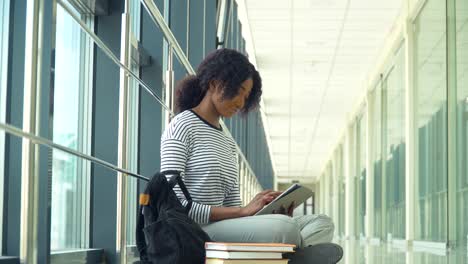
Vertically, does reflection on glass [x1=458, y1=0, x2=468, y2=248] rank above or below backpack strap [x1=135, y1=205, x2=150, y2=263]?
above

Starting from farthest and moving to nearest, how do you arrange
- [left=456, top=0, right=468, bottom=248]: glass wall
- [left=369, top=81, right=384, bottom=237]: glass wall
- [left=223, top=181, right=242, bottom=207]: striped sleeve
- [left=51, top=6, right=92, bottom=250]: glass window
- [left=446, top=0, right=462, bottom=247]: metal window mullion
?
[left=369, top=81, right=384, bottom=237]: glass wall
[left=446, top=0, right=462, bottom=247]: metal window mullion
[left=456, top=0, right=468, bottom=248]: glass wall
[left=51, top=6, right=92, bottom=250]: glass window
[left=223, top=181, right=242, bottom=207]: striped sleeve

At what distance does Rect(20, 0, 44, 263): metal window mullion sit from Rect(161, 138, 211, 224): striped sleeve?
2.11 feet

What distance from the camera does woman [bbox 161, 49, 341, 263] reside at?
210 cm

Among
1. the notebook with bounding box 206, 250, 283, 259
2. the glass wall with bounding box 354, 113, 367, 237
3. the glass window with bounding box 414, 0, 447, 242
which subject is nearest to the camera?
the notebook with bounding box 206, 250, 283, 259

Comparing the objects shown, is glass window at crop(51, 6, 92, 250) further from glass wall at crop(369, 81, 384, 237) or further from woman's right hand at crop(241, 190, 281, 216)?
glass wall at crop(369, 81, 384, 237)

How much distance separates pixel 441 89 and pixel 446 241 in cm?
138

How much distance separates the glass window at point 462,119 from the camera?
6.70 meters

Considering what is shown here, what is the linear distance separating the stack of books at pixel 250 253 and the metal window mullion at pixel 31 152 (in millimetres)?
422

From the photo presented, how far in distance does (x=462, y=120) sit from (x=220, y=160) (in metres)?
4.85

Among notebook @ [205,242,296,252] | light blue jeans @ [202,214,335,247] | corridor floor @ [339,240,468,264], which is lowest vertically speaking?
corridor floor @ [339,240,468,264]

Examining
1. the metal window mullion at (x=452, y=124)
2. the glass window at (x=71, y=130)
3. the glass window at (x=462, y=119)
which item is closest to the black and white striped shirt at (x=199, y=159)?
the glass window at (x=71, y=130)

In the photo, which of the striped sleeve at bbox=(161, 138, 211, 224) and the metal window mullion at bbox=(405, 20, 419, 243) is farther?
the metal window mullion at bbox=(405, 20, 419, 243)

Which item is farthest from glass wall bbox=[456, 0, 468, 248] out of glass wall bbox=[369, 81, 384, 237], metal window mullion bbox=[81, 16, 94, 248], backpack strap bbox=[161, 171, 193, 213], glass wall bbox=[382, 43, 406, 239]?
glass wall bbox=[369, 81, 384, 237]

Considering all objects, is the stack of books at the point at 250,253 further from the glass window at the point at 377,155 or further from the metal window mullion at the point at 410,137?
the glass window at the point at 377,155
